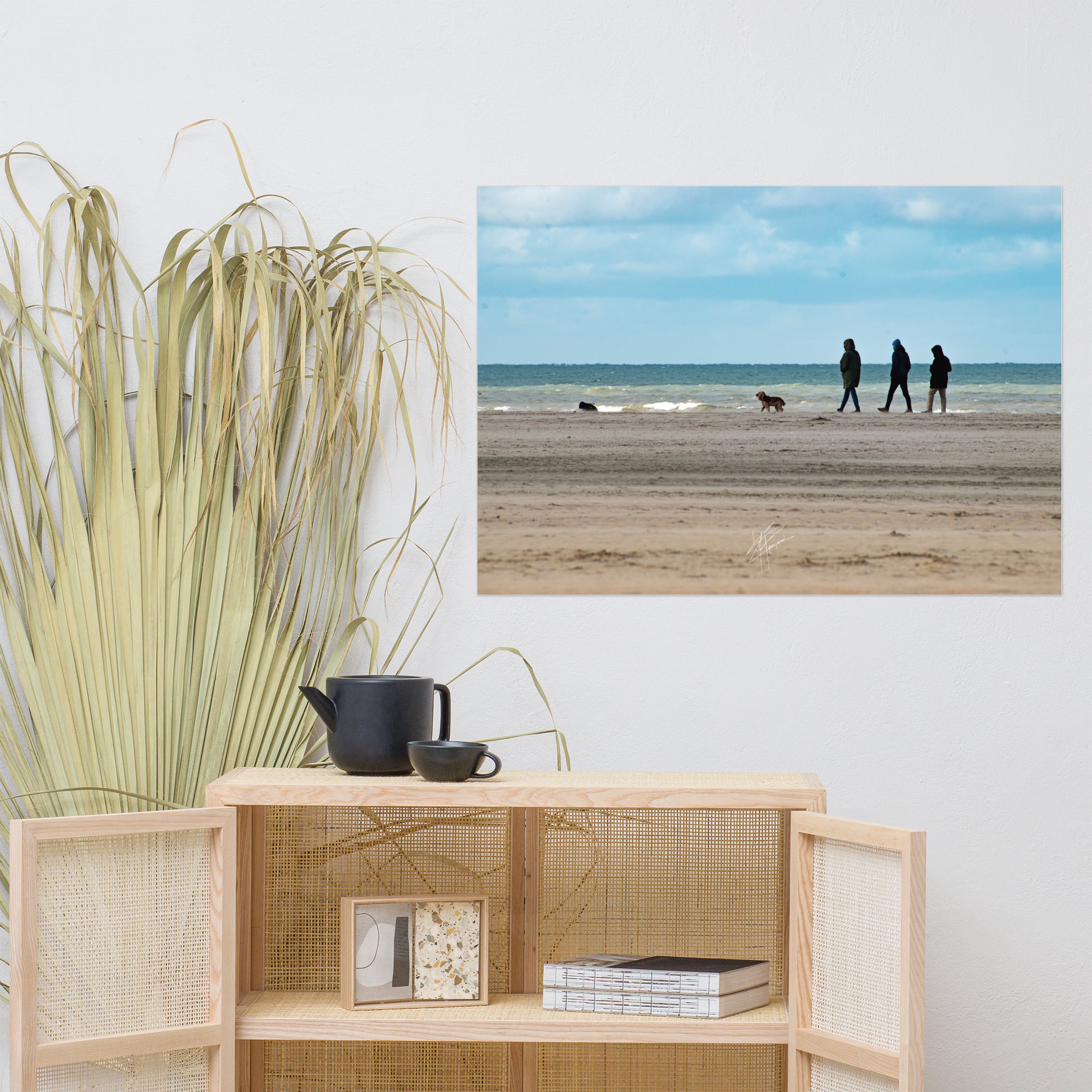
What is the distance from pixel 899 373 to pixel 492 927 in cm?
122

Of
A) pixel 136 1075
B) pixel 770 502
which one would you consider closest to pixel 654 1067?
pixel 136 1075

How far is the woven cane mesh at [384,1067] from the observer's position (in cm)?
164

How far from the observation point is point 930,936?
1.93 metres

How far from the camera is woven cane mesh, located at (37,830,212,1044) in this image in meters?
1.34

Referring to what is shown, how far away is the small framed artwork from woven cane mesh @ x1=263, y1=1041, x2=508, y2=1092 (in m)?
0.20

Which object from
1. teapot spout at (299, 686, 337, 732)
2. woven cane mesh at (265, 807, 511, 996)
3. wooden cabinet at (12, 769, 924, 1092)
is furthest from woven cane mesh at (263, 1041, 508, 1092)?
teapot spout at (299, 686, 337, 732)

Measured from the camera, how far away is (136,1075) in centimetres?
139

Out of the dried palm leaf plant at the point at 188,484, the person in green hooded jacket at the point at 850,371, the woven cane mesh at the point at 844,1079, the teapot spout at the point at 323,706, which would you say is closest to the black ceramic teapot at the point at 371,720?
the teapot spout at the point at 323,706

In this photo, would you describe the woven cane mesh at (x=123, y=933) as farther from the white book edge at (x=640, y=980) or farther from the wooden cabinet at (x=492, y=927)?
the white book edge at (x=640, y=980)

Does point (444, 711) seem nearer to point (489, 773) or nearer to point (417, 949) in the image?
point (489, 773)

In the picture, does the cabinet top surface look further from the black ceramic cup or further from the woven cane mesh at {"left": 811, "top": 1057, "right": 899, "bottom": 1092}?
the woven cane mesh at {"left": 811, "top": 1057, "right": 899, "bottom": 1092}

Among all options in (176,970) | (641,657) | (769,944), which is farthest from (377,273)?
(769,944)

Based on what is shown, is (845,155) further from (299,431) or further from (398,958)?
Result: (398,958)

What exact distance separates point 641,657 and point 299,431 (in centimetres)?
74
